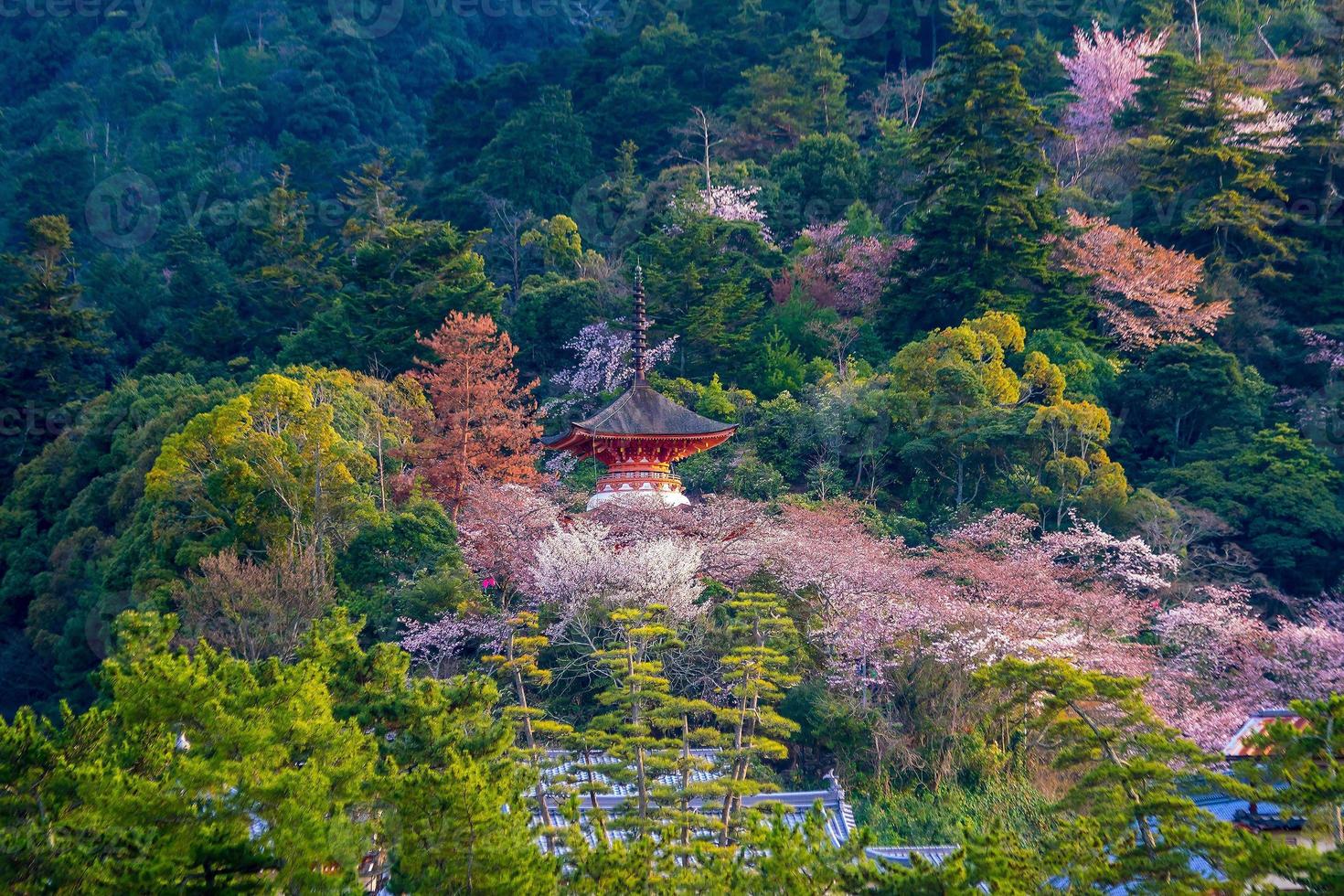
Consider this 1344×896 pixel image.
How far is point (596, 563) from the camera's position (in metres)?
18.3

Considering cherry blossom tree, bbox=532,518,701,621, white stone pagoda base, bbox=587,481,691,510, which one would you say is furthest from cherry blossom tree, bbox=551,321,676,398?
cherry blossom tree, bbox=532,518,701,621

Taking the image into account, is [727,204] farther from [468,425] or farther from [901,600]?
[901,600]

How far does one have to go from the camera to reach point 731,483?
78.9 feet

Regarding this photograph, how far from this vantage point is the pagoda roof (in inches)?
840

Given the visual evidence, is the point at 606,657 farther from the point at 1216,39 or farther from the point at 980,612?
the point at 1216,39

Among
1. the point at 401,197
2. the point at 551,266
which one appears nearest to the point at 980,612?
the point at 551,266

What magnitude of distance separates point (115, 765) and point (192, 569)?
33.2 feet

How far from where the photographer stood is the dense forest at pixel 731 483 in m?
10.4

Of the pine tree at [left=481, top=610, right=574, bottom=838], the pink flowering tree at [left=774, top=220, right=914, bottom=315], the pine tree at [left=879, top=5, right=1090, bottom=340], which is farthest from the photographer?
the pink flowering tree at [left=774, top=220, right=914, bottom=315]
